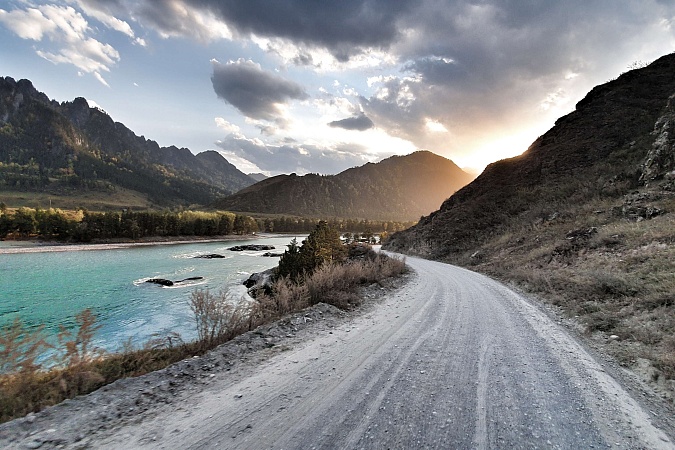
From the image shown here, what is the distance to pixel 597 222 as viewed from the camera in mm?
19406

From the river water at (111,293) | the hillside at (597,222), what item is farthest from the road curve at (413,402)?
the river water at (111,293)

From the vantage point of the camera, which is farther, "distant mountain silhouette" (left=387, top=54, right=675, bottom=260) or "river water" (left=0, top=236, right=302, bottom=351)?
"distant mountain silhouette" (left=387, top=54, right=675, bottom=260)

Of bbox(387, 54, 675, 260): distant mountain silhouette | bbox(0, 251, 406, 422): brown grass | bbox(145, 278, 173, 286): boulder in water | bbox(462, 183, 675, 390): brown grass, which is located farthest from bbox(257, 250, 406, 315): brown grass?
bbox(145, 278, 173, 286): boulder in water

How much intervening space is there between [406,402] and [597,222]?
21857 mm

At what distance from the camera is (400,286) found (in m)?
14.0

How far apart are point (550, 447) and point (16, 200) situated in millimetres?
206678

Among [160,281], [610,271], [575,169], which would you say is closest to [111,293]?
[160,281]

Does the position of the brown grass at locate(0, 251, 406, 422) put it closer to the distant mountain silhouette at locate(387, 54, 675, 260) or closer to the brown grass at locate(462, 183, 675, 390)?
the brown grass at locate(462, 183, 675, 390)

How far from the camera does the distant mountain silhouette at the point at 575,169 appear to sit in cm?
2652

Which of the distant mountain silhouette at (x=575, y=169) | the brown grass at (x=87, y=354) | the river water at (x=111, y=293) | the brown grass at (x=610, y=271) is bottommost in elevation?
the river water at (x=111, y=293)

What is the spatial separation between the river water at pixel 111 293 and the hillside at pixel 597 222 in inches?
405

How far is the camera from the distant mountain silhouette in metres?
26.5

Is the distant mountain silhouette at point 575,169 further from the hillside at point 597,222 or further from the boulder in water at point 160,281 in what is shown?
the boulder in water at point 160,281

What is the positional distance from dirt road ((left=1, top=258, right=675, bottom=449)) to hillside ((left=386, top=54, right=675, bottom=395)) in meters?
1.68
